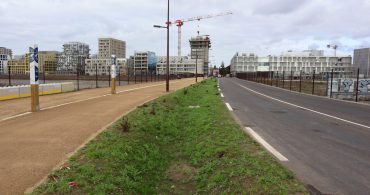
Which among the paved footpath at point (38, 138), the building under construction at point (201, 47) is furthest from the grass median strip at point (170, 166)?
the building under construction at point (201, 47)

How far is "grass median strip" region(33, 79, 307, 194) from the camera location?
5.16m

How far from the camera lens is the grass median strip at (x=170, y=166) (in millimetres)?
5160

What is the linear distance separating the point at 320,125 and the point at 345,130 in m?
1.00

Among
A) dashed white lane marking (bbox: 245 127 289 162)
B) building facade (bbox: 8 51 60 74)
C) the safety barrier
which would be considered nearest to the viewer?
dashed white lane marking (bbox: 245 127 289 162)

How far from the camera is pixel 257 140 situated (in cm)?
861

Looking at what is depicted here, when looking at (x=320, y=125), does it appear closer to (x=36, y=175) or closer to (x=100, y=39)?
(x=36, y=175)

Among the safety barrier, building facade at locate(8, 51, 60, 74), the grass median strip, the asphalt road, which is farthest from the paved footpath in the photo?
building facade at locate(8, 51, 60, 74)

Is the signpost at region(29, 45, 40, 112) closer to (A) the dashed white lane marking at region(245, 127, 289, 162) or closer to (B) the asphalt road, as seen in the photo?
(B) the asphalt road

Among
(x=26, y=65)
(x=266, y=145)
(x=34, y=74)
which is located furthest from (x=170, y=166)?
(x=26, y=65)

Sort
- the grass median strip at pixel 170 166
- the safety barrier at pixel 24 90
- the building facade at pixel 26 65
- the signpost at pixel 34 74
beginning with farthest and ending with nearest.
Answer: the building facade at pixel 26 65 < the safety barrier at pixel 24 90 < the signpost at pixel 34 74 < the grass median strip at pixel 170 166

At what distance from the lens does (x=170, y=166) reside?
7.29m

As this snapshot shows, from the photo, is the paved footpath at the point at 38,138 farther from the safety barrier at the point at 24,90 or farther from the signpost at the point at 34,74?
the safety barrier at the point at 24,90

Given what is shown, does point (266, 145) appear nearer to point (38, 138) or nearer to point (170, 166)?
point (170, 166)

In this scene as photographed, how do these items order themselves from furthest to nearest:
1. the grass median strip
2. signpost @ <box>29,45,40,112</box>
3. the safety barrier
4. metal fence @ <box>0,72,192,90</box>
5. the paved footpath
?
metal fence @ <box>0,72,192,90</box>, the safety barrier, signpost @ <box>29,45,40,112</box>, the paved footpath, the grass median strip
